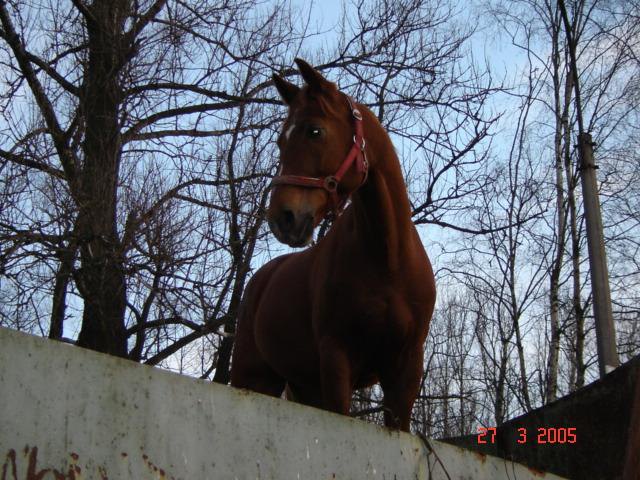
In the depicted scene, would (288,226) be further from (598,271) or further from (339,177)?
(598,271)

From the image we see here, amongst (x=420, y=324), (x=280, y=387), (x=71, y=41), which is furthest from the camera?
(x=71, y=41)

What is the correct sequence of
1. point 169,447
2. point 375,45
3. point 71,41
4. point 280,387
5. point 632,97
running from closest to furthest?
1. point 169,447
2. point 280,387
3. point 71,41
4. point 375,45
5. point 632,97

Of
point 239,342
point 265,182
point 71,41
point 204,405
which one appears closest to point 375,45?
point 265,182

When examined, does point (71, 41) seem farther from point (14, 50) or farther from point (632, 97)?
point (632, 97)

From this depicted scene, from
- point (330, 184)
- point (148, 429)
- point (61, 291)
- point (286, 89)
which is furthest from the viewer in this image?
point (61, 291)

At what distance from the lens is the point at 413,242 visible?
434cm

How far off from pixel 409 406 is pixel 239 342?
70.6 inches

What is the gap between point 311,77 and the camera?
13.5 feet

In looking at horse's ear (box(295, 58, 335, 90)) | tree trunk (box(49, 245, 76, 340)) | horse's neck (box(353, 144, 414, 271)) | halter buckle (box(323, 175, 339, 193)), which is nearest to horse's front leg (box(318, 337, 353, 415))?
horse's neck (box(353, 144, 414, 271))

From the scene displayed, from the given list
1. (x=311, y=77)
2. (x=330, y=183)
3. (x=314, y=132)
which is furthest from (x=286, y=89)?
(x=330, y=183)

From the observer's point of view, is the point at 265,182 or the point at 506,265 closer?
the point at 265,182

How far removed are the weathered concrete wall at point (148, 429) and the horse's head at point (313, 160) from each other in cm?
107

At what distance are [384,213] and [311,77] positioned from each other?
30.8 inches
